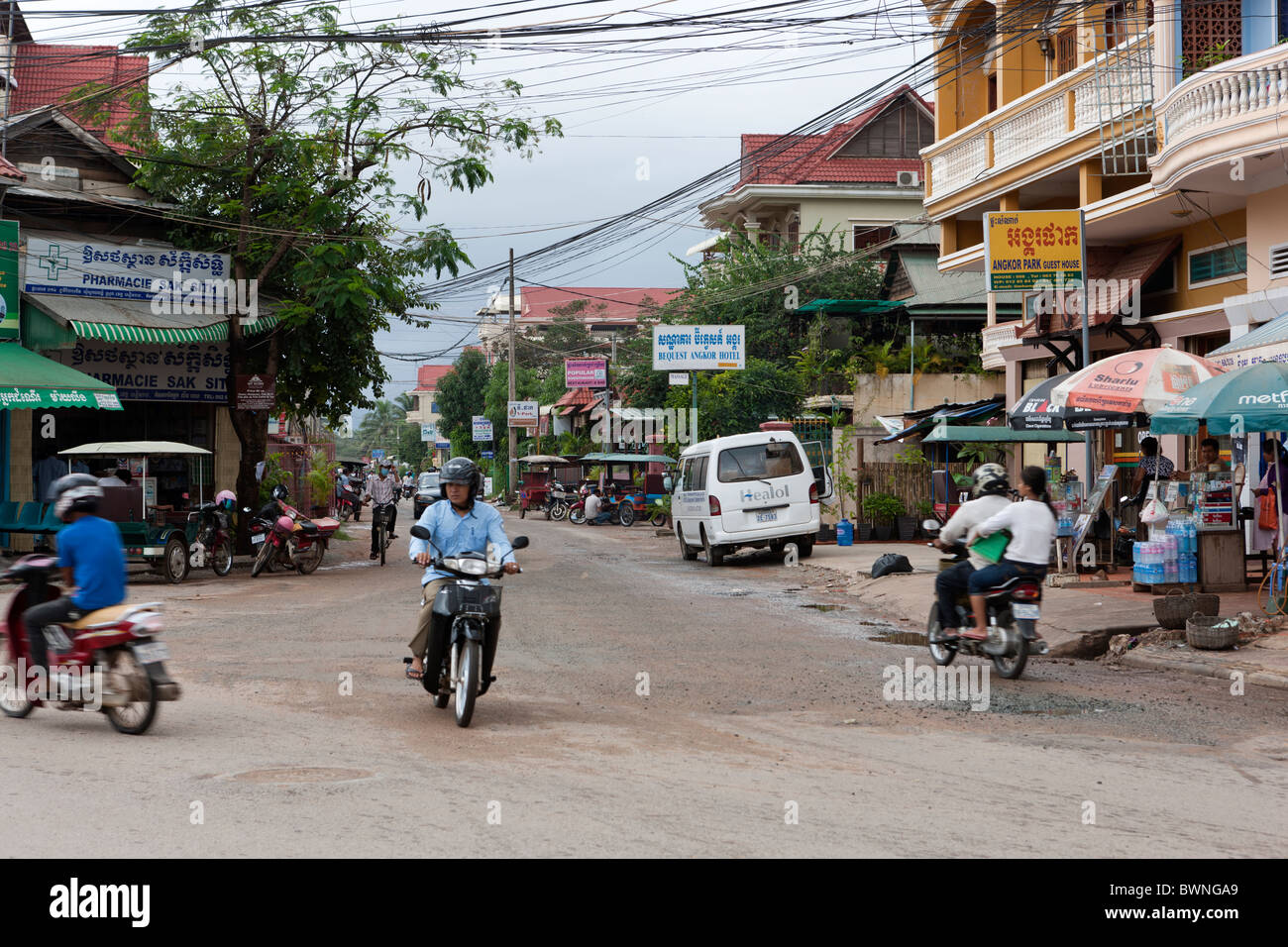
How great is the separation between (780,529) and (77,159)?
15962 mm

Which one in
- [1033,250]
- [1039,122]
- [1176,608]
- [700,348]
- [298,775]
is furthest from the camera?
[700,348]

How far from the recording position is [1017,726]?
853 cm

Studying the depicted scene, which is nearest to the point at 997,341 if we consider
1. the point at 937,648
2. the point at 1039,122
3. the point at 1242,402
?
the point at 1039,122

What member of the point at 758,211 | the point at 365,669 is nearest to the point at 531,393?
the point at 758,211

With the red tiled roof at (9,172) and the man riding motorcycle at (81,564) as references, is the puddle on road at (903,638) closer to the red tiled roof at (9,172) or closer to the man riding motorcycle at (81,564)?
the man riding motorcycle at (81,564)

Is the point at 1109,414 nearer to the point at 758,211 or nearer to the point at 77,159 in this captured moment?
the point at 77,159

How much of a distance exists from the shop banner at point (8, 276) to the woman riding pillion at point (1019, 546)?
16514 millimetres

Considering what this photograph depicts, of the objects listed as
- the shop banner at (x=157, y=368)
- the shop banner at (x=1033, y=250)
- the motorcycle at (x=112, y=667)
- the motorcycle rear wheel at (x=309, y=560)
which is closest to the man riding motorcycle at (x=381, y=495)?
the motorcycle rear wheel at (x=309, y=560)

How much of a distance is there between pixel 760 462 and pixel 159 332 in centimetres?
1067

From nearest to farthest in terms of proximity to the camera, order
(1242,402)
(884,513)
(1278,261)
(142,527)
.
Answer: (1242,402)
(1278,261)
(142,527)
(884,513)

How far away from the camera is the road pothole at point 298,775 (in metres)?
6.53

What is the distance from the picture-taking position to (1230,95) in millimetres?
15539

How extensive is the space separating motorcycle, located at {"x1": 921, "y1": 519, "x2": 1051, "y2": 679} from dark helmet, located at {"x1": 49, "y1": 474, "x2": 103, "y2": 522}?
6673mm

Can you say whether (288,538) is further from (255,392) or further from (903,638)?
(903,638)
